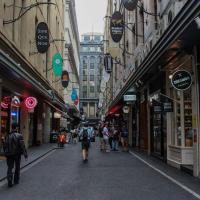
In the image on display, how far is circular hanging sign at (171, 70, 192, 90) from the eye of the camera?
42.3 feet

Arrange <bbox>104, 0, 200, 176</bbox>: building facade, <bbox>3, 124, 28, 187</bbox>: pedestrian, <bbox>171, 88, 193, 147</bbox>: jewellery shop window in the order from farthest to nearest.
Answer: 1. <bbox>171, 88, 193, 147</bbox>: jewellery shop window
2. <bbox>104, 0, 200, 176</bbox>: building facade
3. <bbox>3, 124, 28, 187</bbox>: pedestrian

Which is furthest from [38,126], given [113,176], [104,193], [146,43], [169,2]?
[104,193]

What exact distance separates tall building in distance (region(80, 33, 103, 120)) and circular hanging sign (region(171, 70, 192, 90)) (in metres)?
121

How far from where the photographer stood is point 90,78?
452ft

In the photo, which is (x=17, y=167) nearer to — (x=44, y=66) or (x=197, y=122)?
(x=197, y=122)

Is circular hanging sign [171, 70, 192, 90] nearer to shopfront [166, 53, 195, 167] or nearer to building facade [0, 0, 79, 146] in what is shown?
shopfront [166, 53, 195, 167]

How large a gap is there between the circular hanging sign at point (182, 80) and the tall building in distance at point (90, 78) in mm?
120604

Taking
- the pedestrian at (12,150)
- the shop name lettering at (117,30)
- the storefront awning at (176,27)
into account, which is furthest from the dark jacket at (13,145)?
the shop name lettering at (117,30)

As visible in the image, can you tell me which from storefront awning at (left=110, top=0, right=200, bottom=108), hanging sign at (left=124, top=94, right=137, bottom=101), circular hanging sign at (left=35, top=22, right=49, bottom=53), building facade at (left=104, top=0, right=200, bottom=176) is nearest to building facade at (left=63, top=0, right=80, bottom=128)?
hanging sign at (left=124, top=94, right=137, bottom=101)

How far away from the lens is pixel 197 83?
13258 millimetres

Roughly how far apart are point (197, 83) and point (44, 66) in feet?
82.0

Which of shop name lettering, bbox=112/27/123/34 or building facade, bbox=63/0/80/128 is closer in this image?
shop name lettering, bbox=112/27/123/34

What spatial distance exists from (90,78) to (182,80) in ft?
410

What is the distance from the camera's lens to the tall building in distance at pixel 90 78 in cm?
13612
